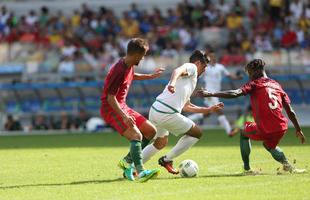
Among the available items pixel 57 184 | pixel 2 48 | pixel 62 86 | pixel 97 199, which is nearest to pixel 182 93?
pixel 57 184

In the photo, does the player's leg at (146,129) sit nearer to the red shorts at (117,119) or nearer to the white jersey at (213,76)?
the red shorts at (117,119)

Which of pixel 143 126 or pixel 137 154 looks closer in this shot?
pixel 137 154

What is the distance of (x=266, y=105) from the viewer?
12609mm

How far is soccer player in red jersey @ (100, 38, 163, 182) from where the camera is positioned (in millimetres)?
12047

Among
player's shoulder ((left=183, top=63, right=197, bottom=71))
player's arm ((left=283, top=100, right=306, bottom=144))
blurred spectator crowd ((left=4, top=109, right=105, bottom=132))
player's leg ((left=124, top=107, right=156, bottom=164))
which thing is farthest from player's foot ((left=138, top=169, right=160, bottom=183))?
blurred spectator crowd ((left=4, top=109, right=105, bottom=132))

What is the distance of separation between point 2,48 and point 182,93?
21.8 meters

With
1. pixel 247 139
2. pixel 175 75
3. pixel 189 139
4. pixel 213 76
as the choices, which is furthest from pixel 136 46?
pixel 213 76

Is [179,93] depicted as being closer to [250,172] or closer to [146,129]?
[146,129]

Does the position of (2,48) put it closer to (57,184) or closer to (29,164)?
(29,164)

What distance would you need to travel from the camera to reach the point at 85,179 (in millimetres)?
12703

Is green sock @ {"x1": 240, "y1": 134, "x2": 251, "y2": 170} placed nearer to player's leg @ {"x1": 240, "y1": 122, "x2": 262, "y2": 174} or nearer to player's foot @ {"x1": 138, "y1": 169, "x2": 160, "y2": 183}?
player's leg @ {"x1": 240, "y1": 122, "x2": 262, "y2": 174}

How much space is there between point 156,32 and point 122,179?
21.4 m

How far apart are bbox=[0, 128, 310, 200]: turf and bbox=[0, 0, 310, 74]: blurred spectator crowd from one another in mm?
10549

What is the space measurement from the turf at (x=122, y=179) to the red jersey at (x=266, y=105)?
75 centimetres
